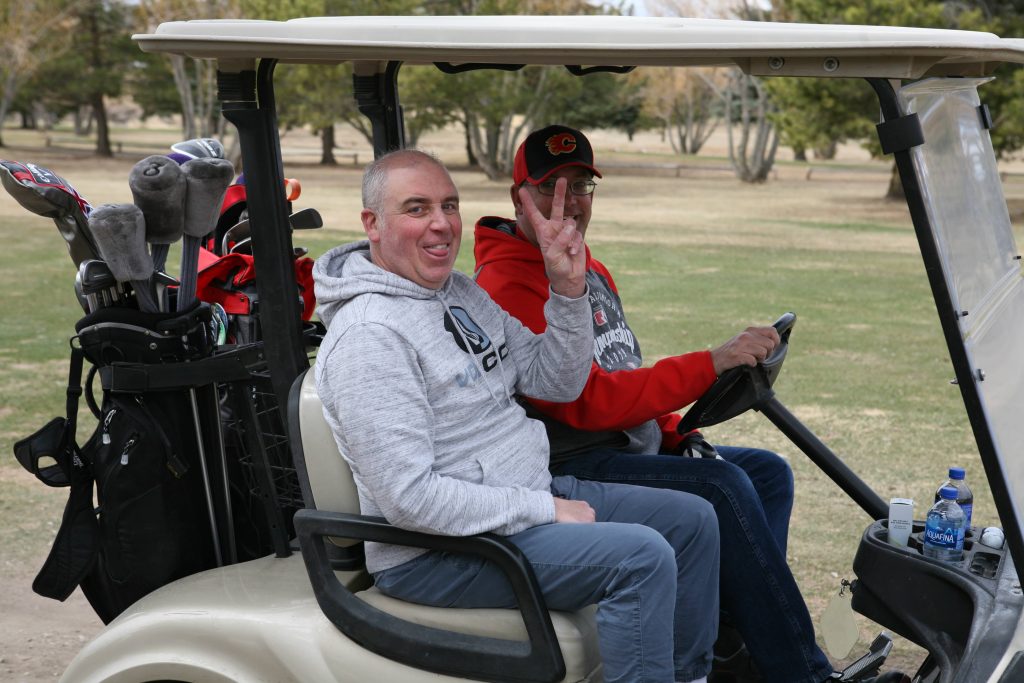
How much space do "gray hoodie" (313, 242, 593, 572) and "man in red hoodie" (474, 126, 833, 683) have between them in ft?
0.79

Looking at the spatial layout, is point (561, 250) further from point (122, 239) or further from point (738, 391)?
point (122, 239)

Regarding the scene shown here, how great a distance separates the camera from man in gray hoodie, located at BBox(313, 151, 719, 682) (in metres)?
2.11

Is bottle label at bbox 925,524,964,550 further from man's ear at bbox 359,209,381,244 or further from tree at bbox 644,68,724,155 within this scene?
tree at bbox 644,68,724,155

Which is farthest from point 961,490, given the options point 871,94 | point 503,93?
point 503,93

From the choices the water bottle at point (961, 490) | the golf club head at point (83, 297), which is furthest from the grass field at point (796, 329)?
the golf club head at point (83, 297)

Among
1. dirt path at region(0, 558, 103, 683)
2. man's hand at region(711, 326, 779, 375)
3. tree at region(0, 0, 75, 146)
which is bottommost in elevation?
dirt path at region(0, 558, 103, 683)

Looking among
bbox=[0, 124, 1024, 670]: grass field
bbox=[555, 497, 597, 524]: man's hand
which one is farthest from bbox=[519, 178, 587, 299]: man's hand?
bbox=[0, 124, 1024, 670]: grass field

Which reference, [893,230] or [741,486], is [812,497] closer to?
[741,486]

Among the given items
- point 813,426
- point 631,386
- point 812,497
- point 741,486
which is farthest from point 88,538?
point 813,426

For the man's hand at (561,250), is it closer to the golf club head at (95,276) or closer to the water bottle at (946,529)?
the water bottle at (946,529)

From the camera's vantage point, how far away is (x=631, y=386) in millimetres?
2711

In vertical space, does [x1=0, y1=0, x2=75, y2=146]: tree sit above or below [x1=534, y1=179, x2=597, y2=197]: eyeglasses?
above

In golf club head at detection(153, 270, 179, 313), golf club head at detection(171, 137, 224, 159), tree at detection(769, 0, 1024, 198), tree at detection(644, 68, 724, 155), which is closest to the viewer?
golf club head at detection(153, 270, 179, 313)

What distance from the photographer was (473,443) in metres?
2.29
